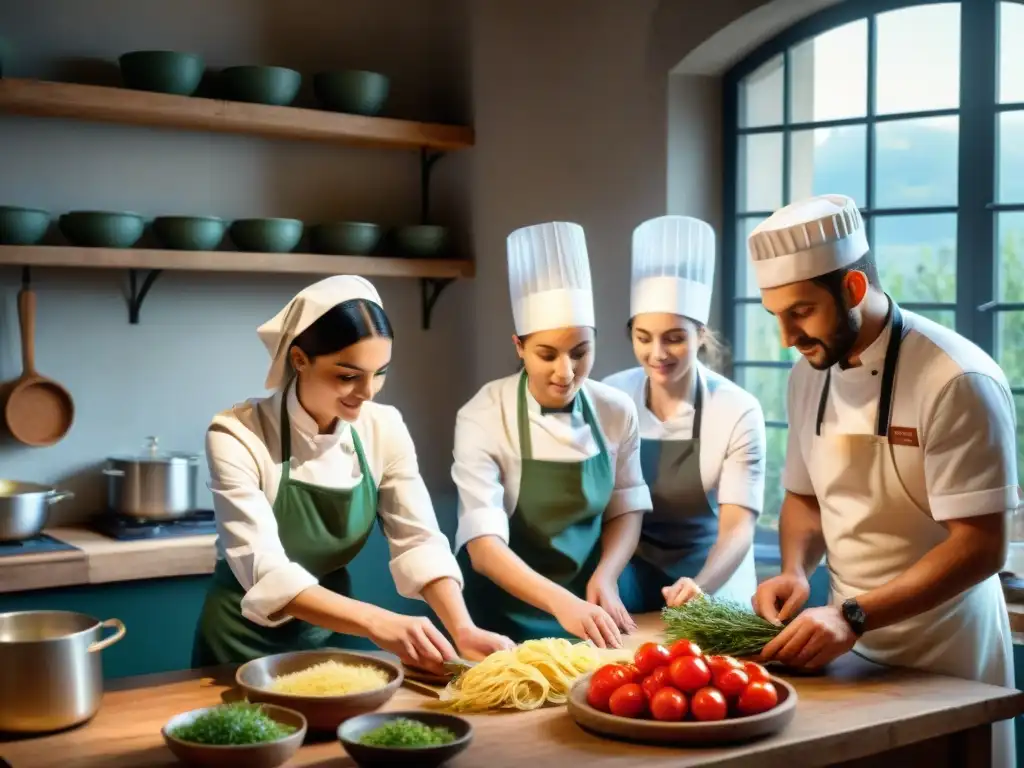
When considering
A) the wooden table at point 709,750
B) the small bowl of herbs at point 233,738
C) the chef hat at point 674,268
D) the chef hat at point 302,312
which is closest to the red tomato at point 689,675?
the wooden table at point 709,750

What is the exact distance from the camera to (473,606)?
301 cm

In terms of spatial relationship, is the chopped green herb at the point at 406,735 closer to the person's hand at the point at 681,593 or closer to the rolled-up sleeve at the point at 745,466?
the person's hand at the point at 681,593

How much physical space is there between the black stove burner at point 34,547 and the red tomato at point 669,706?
7.15 ft

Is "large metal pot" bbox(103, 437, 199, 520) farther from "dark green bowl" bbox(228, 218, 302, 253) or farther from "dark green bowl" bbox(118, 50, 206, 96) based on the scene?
"dark green bowl" bbox(118, 50, 206, 96)

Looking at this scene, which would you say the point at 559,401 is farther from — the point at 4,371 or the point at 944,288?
the point at 4,371

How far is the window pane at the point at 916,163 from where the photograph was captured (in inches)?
145

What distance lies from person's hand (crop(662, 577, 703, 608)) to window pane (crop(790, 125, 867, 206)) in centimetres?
171

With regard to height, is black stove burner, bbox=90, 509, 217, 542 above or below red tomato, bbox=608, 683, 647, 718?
above

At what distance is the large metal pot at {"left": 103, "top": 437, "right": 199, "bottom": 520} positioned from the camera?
12.7 ft

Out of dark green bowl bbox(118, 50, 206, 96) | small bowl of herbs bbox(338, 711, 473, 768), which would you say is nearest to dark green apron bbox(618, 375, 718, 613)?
small bowl of herbs bbox(338, 711, 473, 768)

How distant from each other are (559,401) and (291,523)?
0.70 metres

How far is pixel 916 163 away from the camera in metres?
3.76

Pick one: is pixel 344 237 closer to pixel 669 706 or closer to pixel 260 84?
pixel 260 84

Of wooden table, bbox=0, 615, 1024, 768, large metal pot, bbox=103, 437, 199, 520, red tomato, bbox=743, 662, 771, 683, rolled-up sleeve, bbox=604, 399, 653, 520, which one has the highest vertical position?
rolled-up sleeve, bbox=604, 399, 653, 520
